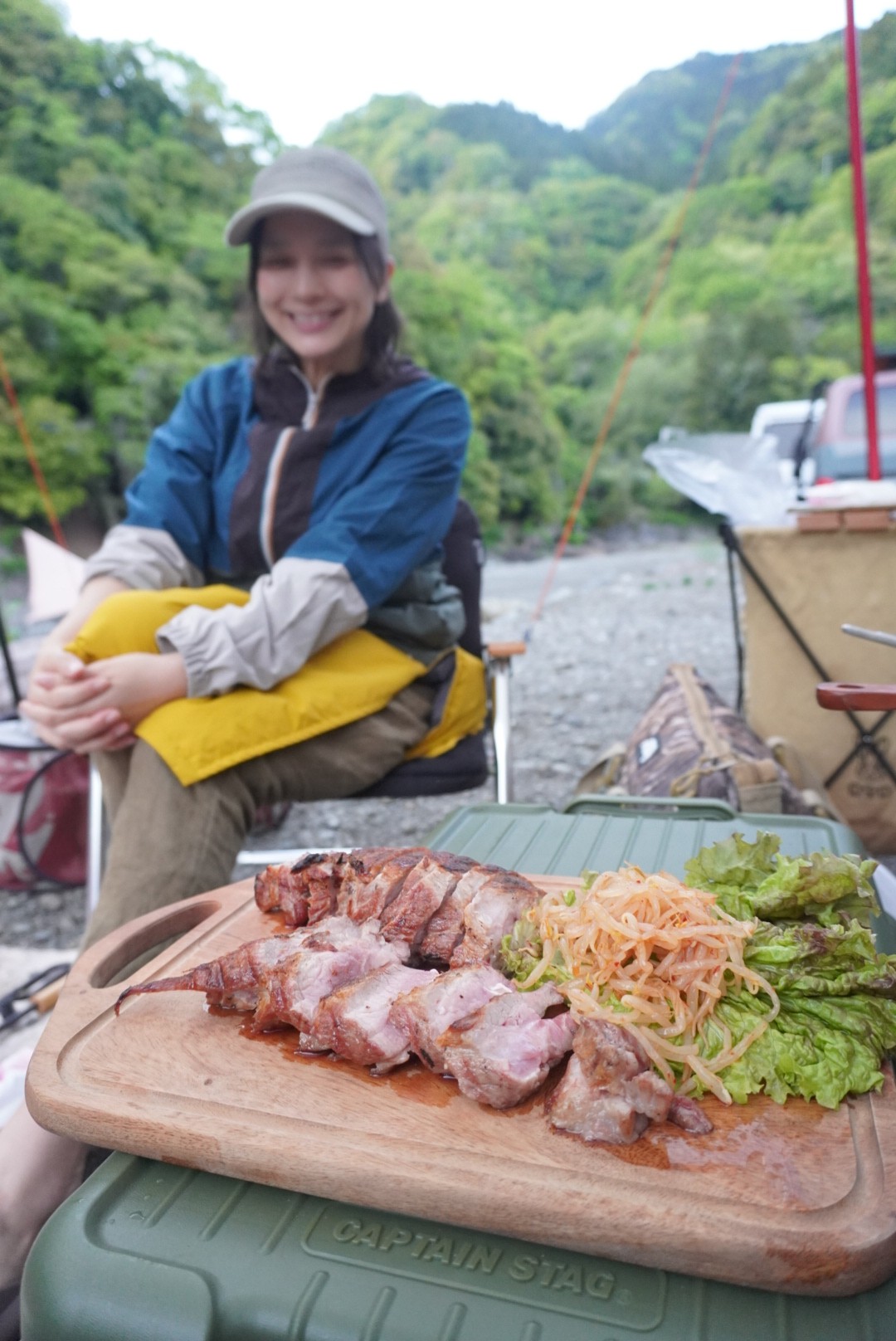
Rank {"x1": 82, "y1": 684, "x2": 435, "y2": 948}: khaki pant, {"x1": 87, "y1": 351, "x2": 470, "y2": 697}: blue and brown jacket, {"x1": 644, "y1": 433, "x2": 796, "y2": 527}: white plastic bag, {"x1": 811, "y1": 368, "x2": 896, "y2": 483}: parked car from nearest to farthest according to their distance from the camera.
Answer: {"x1": 82, "y1": 684, "x2": 435, "y2": 948}: khaki pant → {"x1": 87, "y1": 351, "x2": 470, "y2": 697}: blue and brown jacket → {"x1": 644, "y1": 433, "x2": 796, "y2": 527}: white plastic bag → {"x1": 811, "y1": 368, "x2": 896, "y2": 483}: parked car

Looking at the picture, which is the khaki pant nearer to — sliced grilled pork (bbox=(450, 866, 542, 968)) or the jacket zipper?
the jacket zipper

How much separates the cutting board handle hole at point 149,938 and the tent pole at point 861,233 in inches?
118

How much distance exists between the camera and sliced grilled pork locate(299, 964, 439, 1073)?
105 cm

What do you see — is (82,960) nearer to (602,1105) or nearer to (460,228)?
(602,1105)

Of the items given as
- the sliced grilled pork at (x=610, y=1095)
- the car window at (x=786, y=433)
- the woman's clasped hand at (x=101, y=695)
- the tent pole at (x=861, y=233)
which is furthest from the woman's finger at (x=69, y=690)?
the car window at (x=786, y=433)

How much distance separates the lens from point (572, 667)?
7.16 m

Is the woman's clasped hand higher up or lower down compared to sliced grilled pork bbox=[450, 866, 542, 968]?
higher up

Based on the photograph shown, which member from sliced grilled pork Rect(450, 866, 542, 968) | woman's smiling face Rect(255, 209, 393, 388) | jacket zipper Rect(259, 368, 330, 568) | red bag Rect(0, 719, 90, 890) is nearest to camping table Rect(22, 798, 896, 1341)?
sliced grilled pork Rect(450, 866, 542, 968)

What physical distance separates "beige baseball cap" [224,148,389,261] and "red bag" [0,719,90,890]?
70.9 inches

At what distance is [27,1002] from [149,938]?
1.24 m

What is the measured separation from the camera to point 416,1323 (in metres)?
0.79

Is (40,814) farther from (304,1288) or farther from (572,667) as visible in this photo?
(572,667)

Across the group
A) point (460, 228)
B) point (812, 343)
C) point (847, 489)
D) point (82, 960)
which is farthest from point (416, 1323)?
point (812, 343)

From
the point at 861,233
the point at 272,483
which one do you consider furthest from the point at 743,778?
the point at 861,233
